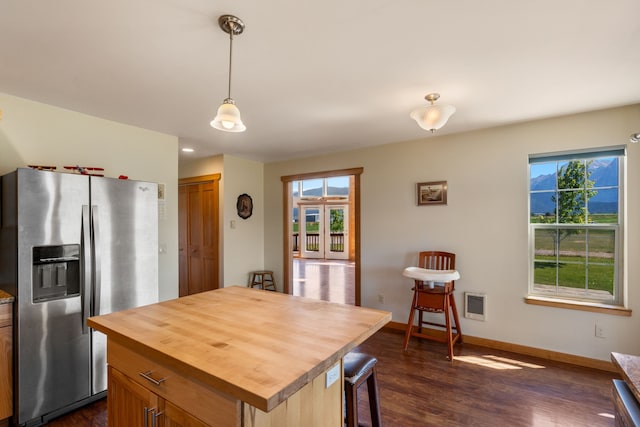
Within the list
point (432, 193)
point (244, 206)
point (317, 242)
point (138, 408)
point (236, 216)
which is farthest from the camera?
point (317, 242)

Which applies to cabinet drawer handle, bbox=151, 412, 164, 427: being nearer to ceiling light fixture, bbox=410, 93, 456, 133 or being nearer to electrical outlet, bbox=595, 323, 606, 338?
ceiling light fixture, bbox=410, 93, 456, 133

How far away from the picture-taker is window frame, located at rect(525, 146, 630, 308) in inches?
108

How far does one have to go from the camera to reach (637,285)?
2605 millimetres

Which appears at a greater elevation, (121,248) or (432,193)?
(432,193)

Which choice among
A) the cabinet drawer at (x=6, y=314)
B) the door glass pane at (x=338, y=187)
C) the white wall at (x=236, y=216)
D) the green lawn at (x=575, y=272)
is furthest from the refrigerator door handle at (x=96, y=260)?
the door glass pane at (x=338, y=187)

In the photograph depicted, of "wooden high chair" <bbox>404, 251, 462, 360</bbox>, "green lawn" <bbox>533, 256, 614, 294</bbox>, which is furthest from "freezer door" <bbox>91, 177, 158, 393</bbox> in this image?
"green lawn" <bbox>533, 256, 614, 294</bbox>

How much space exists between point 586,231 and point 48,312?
452 cm

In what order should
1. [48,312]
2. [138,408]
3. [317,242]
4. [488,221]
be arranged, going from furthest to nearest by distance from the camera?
[317,242]
[488,221]
[48,312]
[138,408]

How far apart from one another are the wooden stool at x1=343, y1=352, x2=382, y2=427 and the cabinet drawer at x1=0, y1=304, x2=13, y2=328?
84.6 inches

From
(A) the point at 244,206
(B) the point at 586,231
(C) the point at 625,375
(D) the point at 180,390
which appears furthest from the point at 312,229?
(C) the point at 625,375

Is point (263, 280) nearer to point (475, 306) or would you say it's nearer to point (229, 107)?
point (475, 306)

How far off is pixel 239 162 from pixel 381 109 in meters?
2.69

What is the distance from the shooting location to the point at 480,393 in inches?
94.4

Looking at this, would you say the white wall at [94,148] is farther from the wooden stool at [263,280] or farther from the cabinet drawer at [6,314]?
the wooden stool at [263,280]
